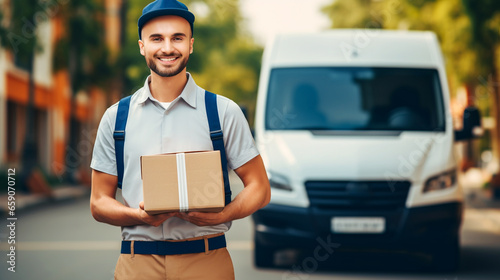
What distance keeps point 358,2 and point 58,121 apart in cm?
1441

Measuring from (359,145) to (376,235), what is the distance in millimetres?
905

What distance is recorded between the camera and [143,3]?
36.0 meters

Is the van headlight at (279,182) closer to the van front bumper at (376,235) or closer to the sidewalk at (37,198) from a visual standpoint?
the van front bumper at (376,235)

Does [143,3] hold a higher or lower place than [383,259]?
higher

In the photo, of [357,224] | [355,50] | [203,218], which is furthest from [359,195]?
Answer: [203,218]

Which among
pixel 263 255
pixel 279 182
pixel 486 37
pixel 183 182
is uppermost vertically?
pixel 486 37

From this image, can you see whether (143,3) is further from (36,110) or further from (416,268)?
(416,268)

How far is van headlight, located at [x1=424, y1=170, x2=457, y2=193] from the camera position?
8109 mm

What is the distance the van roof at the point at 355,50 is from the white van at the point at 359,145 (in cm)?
1

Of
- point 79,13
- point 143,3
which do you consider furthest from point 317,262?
point 143,3

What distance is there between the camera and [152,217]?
9.67 ft

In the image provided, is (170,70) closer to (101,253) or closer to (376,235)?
(376,235)

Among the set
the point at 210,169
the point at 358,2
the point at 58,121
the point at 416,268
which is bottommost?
the point at 416,268

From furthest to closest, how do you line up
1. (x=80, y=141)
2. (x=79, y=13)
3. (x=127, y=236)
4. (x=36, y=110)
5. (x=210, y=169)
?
(x=80, y=141) → (x=36, y=110) → (x=79, y=13) → (x=127, y=236) → (x=210, y=169)
